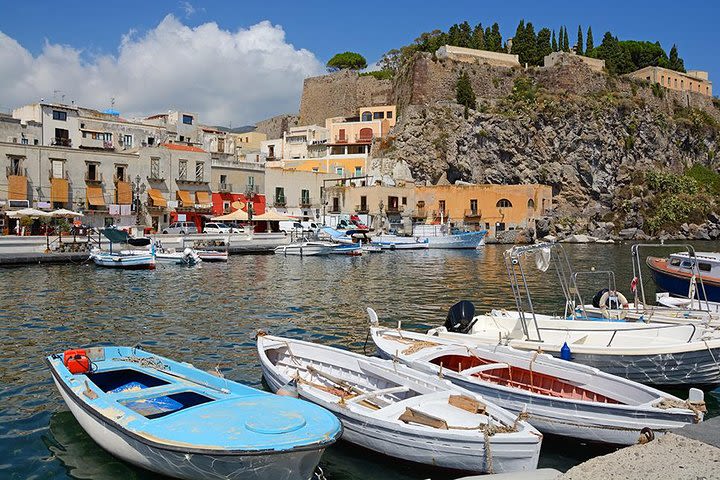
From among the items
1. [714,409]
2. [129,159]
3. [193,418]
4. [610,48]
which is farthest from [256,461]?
[610,48]

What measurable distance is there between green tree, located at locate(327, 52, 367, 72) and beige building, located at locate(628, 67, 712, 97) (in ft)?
128

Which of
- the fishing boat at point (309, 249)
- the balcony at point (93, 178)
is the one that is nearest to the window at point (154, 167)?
the balcony at point (93, 178)

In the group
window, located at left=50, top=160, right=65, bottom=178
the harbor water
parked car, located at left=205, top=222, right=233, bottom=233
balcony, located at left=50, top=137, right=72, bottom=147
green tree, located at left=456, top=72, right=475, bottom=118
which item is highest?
green tree, located at left=456, top=72, right=475, bottom=118

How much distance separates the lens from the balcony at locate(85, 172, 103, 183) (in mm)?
46594

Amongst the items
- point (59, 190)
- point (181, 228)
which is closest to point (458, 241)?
point (181, 228)

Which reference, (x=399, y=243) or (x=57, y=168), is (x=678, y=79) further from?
(x=57, y=168)

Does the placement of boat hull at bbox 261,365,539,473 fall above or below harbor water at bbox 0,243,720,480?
above

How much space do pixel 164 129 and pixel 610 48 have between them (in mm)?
65346

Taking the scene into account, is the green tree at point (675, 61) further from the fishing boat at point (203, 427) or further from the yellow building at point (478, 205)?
the fishing boat at point (203, 427)

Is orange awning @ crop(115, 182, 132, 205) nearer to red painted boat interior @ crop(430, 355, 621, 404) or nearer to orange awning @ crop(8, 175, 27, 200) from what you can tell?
orange awning @ crop(8, 175, 27, 200)

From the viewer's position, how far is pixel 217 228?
4919 cm

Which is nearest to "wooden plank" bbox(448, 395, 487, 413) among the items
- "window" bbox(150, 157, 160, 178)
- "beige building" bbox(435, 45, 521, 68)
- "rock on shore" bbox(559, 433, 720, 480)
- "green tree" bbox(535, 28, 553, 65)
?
"rock on shore" bbox(559, 433, 720, 480)

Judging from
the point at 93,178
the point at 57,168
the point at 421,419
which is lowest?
the point at 421,419

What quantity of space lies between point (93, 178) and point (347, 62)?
2028 inches
